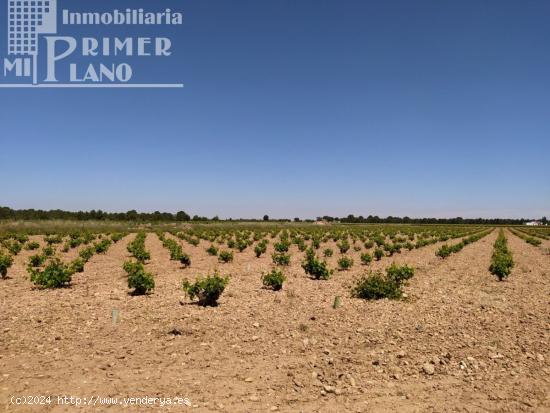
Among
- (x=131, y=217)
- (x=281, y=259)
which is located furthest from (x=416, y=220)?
(x=281, y=259)

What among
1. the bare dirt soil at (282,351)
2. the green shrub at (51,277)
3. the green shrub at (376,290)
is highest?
the green shrub at (51,277)

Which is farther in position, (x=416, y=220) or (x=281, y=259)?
(x=416, y=220)

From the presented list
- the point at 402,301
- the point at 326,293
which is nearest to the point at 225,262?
the point at 326,293

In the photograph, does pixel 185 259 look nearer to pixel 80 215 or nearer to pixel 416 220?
pixel 80 215

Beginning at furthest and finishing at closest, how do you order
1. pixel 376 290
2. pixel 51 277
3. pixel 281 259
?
pixel 281 259 → pixel 51 277 → pixel 376 290

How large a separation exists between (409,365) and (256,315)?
4.27 m

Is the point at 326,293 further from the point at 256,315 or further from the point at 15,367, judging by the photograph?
the point at 15,367

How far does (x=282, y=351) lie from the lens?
24.9ft

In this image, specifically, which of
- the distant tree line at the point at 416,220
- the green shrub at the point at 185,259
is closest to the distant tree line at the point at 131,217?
the distant tree line at the point at 416,220

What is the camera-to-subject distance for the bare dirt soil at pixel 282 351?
19.0 ft

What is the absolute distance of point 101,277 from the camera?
17141 mm

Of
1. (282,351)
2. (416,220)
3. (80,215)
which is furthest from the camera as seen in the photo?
(416,220)

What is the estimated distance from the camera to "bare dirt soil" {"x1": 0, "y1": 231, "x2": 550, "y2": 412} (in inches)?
228

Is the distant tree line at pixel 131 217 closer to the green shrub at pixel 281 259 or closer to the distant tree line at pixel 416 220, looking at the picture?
the distant tree line at pixel 416 220
